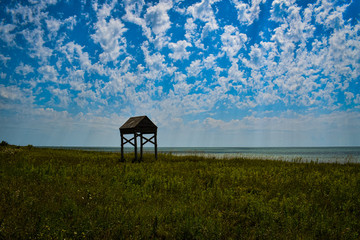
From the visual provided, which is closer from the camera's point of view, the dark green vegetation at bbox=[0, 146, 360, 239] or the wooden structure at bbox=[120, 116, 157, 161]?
the dark green vegetation at bbox=[0, 146, 360, 239]

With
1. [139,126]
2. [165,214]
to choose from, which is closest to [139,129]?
[139,126]

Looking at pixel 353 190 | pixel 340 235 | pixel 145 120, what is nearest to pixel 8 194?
pixel 340 235

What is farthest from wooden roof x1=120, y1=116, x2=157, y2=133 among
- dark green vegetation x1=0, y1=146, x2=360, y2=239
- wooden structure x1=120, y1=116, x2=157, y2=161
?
dark green vegetation x1=0, y1=146, x2=360, y2=239

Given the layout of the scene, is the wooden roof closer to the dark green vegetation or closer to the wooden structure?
the wooden structure

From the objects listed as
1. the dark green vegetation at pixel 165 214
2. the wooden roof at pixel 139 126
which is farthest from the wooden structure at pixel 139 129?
the dark green vegetation at pixel 165 214

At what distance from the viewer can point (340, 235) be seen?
204 inches

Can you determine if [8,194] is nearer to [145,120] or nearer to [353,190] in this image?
[353,190]

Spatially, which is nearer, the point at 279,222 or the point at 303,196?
the point at 279,222

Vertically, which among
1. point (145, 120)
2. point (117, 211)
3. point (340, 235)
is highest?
point (145, 120)

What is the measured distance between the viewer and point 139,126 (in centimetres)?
2011

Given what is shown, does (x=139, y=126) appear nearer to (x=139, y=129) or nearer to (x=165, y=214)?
(x=139, y=129)

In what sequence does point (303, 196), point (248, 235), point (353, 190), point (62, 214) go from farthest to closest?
point (353, 190) → point (303, 196) → point (62, 214) → point (248, 235)

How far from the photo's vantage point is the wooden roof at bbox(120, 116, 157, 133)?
20047 mm

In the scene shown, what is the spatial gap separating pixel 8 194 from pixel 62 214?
2452 millimetres
